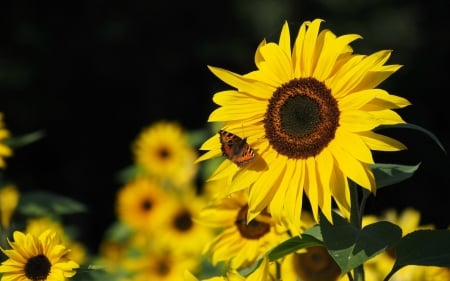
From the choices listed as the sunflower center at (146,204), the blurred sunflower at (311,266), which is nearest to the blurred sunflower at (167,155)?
the sunflower center at (146,204)

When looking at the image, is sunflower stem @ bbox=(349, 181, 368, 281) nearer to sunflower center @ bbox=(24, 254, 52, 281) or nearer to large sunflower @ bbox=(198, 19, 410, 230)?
large sunflower @ bbox=(198, 19, 410, 230)

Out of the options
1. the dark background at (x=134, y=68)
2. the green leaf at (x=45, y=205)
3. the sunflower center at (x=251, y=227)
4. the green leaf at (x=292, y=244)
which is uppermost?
the dark background at (x=134, y=68)

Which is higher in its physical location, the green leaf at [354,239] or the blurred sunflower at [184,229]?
the blurred sunflower at [184,229]

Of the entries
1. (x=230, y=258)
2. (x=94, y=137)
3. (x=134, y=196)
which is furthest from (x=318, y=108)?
(x=94, y=137)

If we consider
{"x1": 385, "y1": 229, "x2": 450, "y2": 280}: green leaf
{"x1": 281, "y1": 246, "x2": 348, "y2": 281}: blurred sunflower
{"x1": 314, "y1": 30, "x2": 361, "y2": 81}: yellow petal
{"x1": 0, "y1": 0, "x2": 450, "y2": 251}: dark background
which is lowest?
{"x1": 385, "y1": 229, "x2": 450, "y2": 280}: green leaf

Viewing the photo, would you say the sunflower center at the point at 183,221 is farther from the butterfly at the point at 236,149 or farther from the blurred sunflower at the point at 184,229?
the butterfly at the point at 236,149

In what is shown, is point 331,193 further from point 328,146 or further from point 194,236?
point 194,236

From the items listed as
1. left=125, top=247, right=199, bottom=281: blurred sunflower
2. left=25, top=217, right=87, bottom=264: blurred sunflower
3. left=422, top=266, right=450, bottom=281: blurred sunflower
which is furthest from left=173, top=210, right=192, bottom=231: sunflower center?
left=422, top=266, right=450, bottom=281: blurred sunflower
